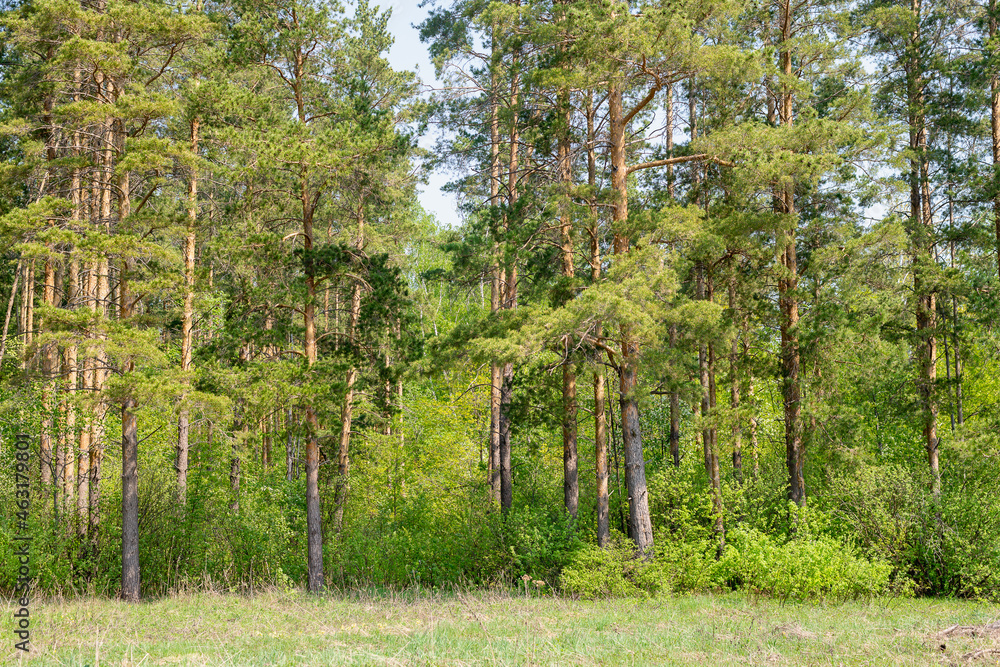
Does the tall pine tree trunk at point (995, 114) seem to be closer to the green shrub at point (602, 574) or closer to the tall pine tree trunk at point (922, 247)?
the tall pine tree trunk at point (922, 247)

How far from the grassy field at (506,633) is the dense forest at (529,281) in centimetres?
190

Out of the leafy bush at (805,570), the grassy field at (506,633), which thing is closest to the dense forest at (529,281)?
the leafy bush at (805,570)

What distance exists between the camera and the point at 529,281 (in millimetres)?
17297

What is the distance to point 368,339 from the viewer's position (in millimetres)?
14359

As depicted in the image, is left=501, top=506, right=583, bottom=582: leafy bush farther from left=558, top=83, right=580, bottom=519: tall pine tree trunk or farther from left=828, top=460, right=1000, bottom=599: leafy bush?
left=828, top=460, right=1000, bottom=599: leafy bush

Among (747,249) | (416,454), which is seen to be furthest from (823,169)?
(416,454)

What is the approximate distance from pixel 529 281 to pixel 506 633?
1065 cm

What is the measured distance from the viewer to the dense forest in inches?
484

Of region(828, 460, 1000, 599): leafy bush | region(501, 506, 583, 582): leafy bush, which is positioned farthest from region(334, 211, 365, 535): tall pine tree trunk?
region(828, 460, 1000, 599): leafy bush

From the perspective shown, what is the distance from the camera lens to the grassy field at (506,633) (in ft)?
20.3

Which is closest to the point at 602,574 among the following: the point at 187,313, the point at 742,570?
the point at 742,570

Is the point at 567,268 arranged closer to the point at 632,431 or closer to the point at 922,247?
the point at 632,431

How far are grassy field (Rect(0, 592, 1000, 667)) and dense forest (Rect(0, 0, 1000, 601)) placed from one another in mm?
1900

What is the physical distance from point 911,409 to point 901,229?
4.31 metres
